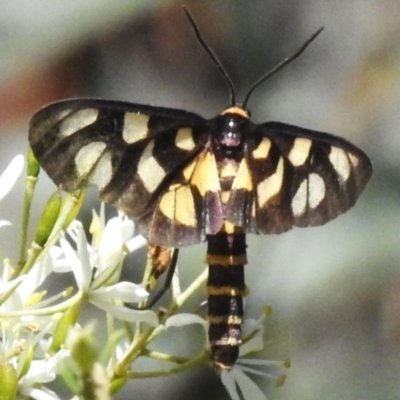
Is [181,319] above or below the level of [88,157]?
below

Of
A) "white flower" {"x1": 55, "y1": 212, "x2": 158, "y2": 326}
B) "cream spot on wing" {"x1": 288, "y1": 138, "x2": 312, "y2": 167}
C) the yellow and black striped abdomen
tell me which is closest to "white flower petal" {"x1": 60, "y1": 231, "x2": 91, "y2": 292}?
"white flower" {"x1": 55, "y1": 212, "x2": 158, "y2": 326}

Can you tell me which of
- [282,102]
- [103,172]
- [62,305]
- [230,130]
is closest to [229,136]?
[230,130]

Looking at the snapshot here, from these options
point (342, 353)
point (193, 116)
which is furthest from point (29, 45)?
point (193, 116)

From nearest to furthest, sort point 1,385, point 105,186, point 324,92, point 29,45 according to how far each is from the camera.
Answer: point 1,385
point 105,186
point 29,45
point 324,92

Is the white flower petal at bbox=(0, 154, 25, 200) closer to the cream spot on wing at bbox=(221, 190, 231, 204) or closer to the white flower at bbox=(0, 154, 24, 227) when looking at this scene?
the white flower at bbox=(0, 154, 24, 227)

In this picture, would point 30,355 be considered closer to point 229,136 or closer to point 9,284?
point 9,284

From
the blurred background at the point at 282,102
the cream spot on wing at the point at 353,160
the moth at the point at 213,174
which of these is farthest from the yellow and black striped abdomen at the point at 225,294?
the blurred background at the point at 282,102

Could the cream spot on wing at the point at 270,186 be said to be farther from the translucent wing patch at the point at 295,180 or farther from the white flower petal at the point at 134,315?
the white flower petal at the point at 134,315

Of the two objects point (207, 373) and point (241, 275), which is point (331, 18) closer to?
point (207, 373)
